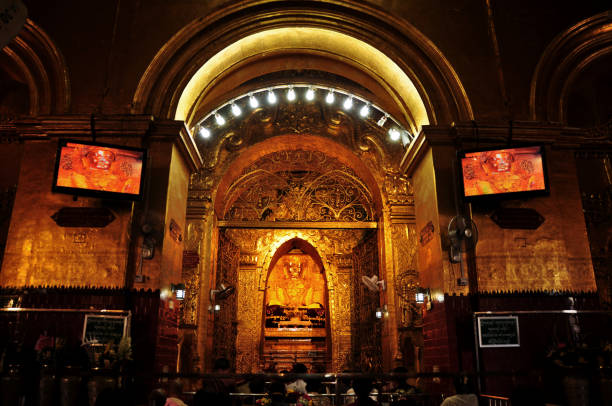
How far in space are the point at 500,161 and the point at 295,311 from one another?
12.0m

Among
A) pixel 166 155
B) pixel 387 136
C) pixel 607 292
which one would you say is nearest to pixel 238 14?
pixel 166 155

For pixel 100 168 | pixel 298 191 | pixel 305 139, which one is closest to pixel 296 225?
pixel 298 191

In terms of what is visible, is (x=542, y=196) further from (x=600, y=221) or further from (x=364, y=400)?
(x=364, y=400)

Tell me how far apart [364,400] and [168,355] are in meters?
4.77

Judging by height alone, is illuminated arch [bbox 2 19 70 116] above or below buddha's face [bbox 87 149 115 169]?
above

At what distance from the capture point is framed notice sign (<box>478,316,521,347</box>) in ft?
23.3

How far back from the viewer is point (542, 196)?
743 cm

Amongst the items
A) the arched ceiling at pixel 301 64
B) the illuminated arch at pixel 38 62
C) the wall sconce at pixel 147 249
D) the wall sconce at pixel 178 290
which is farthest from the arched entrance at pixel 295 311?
the illuminated arch at pixel 38 62

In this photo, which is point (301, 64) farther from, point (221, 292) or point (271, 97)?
point (221, 292)

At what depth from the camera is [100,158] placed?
24.0 feet

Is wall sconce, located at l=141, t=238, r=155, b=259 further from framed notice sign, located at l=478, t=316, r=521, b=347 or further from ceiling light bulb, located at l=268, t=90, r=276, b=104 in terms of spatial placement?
ceiling light bulb, located at l=268, t=90, r=276, b=104

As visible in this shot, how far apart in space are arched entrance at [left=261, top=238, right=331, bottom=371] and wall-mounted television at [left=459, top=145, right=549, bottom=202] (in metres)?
9.05

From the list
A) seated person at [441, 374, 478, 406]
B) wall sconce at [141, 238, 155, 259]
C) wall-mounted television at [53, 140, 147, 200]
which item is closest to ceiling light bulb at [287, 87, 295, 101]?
wall-mounted television at [53, 140, 147, 200]

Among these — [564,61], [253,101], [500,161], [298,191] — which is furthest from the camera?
[298,191]
